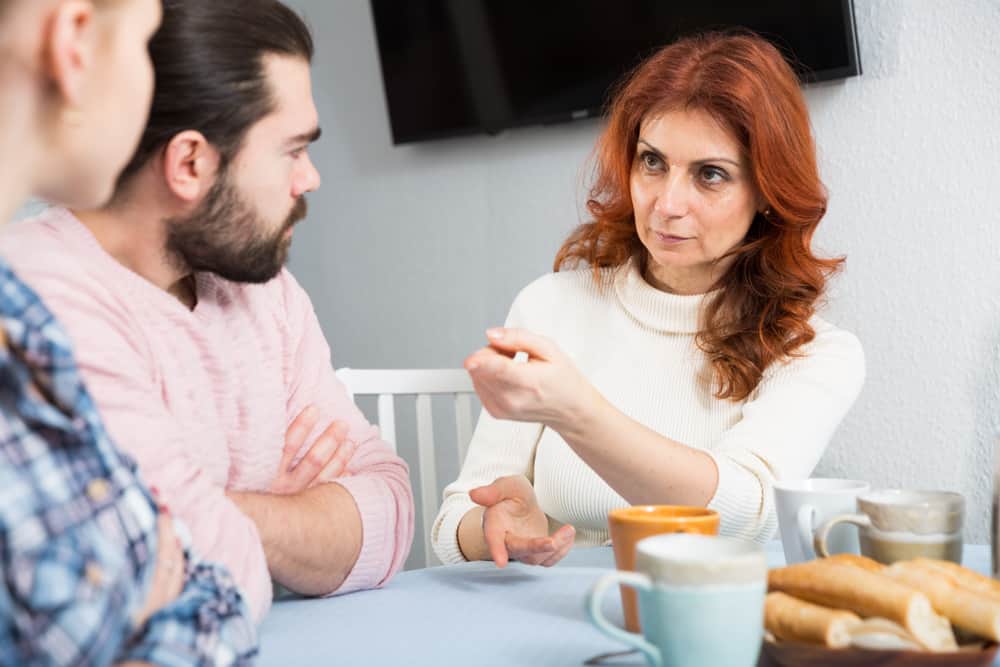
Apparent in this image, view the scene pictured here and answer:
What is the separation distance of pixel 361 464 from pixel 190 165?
16.2 inches

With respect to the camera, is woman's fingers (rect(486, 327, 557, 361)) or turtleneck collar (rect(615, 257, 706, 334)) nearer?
woman's fingers (rect(486, 327, 557, 361))

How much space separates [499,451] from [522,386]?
597mm

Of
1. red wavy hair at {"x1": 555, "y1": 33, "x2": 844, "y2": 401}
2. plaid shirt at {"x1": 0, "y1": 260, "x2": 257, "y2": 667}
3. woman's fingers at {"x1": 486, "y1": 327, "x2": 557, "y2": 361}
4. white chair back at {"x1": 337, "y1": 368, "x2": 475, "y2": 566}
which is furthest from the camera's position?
white chair back at {"x1": 337, "y1": 368, "x2": 475, "y2": 566}

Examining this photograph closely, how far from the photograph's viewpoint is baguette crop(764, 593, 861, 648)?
2.20ft

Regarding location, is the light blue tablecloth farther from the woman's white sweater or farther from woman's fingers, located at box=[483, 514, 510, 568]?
the woman's white sweater

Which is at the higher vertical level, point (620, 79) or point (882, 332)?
point (620, 79)

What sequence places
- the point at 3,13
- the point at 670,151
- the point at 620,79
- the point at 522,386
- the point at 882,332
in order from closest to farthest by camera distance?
the point at 3,13
the point at 522,386
the point at 670,151
the point at 882,332
the point at 620,79

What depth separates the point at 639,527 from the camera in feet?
2.62

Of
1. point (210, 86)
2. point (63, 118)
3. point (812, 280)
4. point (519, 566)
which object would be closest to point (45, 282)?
point (210, 86)

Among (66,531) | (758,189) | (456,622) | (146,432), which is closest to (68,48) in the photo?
(66,531)

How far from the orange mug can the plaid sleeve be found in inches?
11.2

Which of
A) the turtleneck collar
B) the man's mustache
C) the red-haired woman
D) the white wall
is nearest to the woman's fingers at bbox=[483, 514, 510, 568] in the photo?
the red-haired woman

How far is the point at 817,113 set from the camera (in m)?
2.07

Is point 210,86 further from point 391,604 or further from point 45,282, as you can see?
point 391,604
